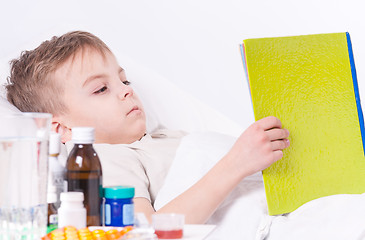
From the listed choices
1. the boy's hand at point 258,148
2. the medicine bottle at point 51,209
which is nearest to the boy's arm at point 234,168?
the boy's hand at point 258,148

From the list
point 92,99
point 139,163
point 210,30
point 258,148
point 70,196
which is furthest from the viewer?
point 210,30

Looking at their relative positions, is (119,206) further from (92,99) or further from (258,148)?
(92,99)

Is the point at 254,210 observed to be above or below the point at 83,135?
below

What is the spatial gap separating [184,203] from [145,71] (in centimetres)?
86

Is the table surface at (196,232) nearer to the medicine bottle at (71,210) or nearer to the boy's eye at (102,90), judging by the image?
the medicine bottle at (71,210)

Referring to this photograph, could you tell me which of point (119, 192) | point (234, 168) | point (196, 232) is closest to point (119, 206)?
point (119, 192)

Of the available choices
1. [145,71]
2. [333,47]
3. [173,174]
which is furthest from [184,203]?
[145,71]

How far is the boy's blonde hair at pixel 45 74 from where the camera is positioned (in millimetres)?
1614

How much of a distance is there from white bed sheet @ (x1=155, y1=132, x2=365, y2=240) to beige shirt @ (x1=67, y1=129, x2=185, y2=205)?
60 mm

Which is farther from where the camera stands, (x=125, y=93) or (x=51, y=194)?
(x=125, y=93)

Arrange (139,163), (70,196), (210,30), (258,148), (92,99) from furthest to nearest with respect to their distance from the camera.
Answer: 1. (210,30)
2. (92,99)
3. (139,163)
4. (258,148)
5. (70,196)

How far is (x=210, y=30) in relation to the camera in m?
2.30

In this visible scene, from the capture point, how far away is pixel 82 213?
941 millimetres

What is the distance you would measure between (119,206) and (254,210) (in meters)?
0.44
